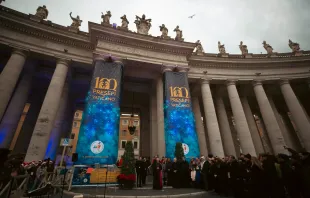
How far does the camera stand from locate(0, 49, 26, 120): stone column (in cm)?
1184

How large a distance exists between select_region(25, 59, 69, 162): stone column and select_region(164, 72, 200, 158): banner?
9653mm

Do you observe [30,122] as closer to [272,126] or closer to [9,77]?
[9,77]

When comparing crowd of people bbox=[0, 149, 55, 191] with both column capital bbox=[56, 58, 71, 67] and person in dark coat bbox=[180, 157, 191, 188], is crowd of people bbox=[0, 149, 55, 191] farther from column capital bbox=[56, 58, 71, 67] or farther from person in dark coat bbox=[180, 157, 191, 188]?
column capital bbox=[56, 58, 71, 67]

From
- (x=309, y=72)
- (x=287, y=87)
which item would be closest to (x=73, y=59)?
(x=287, y=87)

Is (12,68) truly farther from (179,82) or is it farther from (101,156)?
(179,82)

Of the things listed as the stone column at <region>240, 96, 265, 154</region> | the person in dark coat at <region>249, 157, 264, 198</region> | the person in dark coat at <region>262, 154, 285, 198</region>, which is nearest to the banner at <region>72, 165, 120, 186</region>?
the person in dark coat at <region>249, 157, 264, 198</region>

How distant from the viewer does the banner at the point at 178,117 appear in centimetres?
1309

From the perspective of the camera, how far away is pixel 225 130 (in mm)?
19359

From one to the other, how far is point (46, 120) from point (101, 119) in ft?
15.1

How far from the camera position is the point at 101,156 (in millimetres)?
10906

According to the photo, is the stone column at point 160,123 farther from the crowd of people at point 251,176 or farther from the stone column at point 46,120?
the stone column at point 46,120

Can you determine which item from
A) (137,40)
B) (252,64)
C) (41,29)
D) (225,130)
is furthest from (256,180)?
(41,29)

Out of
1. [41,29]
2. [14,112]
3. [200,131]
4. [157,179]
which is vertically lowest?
[157,179]

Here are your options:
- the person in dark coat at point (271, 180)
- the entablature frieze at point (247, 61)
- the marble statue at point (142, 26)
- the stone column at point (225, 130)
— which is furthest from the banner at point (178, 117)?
the person in dark coat at point (271, 180)
